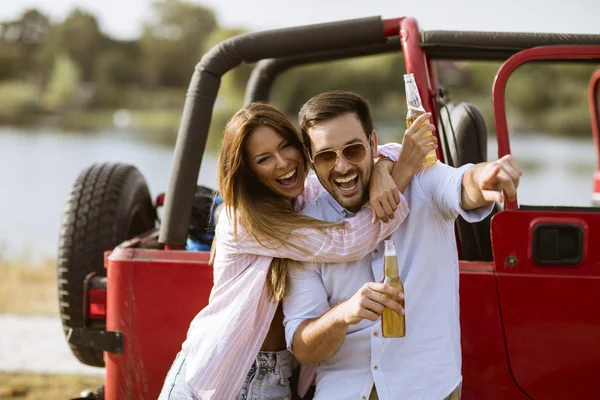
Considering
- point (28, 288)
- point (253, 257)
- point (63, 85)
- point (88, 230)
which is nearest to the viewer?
point (253, 257)

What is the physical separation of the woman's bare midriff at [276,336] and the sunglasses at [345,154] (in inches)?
21.8

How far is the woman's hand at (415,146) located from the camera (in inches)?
93.0

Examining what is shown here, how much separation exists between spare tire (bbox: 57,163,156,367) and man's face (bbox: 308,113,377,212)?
1205 mm

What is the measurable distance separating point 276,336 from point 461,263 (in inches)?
28.3

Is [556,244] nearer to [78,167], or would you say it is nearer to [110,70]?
[78,167]

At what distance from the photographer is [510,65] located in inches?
104

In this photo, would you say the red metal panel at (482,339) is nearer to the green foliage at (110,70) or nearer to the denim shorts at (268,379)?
the denim shorts at (268,379)

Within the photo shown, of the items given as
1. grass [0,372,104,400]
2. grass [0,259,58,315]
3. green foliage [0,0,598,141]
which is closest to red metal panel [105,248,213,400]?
grass [0,372,104,400]

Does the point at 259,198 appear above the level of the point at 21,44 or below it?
below

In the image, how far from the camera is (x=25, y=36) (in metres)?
41.5

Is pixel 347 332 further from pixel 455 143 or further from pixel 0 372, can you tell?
pixel 0 372

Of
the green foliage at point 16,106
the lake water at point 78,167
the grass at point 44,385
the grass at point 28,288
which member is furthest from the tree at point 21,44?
the grass at point 44,385

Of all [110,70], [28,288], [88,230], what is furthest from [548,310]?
[110,70]

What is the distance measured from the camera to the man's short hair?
245cm
